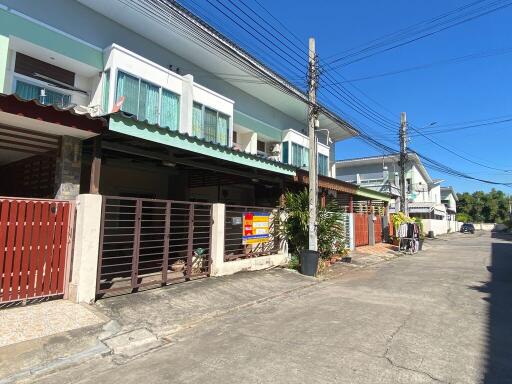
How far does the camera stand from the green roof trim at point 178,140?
741 centimetres

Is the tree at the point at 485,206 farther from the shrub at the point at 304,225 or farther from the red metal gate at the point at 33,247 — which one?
the red metal gate at the point at 33,247

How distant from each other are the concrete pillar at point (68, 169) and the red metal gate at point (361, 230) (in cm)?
1637

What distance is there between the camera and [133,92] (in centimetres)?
1224

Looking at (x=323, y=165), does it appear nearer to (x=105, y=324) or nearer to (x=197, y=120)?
(x=197, y=120)

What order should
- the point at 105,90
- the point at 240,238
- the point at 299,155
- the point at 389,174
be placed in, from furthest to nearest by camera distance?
the point at 389,174
the point at 299,155
the point at 105,90
the point at 240,238

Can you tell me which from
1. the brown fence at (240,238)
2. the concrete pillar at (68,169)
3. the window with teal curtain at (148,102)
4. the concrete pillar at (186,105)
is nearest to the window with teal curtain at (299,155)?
the brown fence at (240,238)

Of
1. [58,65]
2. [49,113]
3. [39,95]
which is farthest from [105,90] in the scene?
[49,113]

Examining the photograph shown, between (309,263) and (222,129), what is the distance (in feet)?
22.1

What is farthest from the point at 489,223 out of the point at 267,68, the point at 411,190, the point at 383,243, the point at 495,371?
the point at 495,371

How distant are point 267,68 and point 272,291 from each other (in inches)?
282

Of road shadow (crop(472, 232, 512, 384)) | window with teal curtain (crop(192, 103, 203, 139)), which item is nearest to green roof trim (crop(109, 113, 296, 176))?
window with teal curtain (crop(192, 103, 203, 139))

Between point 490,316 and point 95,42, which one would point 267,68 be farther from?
point 490,316

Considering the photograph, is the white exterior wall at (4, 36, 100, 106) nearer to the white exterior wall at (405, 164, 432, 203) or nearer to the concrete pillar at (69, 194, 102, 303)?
the concrete pillar at (69, 194, 102, 303)

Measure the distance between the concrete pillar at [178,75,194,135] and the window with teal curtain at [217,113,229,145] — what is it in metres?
1.69
